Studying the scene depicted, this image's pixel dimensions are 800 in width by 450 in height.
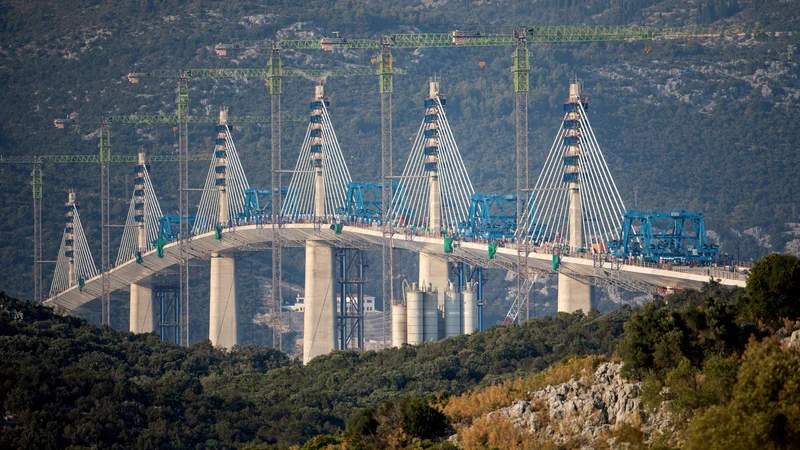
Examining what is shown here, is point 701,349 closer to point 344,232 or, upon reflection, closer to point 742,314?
point 742,314

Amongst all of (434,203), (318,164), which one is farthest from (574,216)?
(318,164)

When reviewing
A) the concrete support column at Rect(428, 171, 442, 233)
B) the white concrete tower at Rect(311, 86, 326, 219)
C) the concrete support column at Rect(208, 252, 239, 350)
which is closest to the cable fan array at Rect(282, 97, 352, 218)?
the white concrete tower at Rect(311, 86, 326, 219)

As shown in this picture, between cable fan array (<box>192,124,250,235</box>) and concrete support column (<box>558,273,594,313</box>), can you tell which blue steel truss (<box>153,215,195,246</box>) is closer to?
cable fan array (<box>192,124,250,235</box>)

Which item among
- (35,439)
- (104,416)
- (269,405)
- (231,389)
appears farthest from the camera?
(231,389)

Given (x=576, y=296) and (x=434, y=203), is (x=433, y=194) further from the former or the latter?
(x=576, y=296)

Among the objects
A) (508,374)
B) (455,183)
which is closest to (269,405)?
(508,374)
